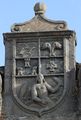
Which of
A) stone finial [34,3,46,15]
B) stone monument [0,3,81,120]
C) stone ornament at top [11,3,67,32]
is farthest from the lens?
stone finial [34,3,46,15]

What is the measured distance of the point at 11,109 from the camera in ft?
110

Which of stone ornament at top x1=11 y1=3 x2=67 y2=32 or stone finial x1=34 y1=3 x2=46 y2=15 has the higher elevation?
stone finial x1=34 y1=3 x2=46 y2=15

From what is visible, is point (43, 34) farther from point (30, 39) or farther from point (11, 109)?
point (11, 109)

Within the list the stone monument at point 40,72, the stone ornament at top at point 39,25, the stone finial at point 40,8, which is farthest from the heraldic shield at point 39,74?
the stone finial at point 40,8

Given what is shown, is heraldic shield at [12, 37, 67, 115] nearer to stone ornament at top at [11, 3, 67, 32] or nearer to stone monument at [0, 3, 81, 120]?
stone monument at [0, 3, 81, 120]

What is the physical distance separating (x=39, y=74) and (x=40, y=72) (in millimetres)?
117

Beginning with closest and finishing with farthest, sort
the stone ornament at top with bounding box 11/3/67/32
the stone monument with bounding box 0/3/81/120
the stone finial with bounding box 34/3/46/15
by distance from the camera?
the stone monument with bounding box 0/3/81/120 < the stone ornament at top with bounding box 11/3/67/32 < the stone finial with bounding box 34/3/46/15

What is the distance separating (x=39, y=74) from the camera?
111 feet

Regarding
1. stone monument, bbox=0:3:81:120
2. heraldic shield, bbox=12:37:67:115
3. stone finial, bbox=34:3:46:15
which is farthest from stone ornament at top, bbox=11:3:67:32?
heraldic shield, bbox=12:37:67:115

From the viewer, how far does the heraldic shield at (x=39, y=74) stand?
33.5m

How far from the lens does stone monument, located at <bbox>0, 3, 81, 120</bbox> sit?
33.4 meters

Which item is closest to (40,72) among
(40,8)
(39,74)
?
(39,74)

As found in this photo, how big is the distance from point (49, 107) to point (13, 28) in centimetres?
293

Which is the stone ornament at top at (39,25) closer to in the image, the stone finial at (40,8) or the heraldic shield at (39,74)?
the stone finial at (40,8)
